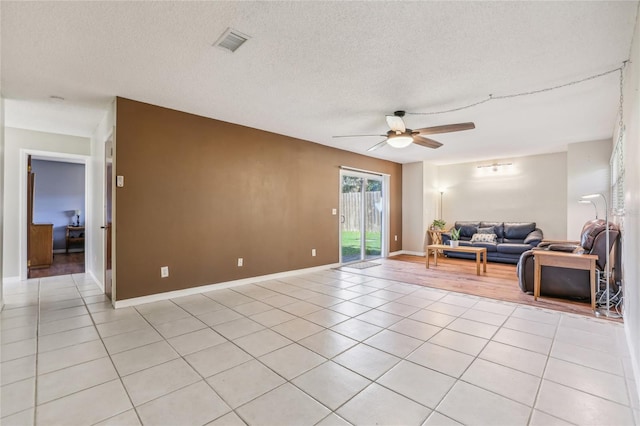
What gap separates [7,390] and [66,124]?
424 centimetres

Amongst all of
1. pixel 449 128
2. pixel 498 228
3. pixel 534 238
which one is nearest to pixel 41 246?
pixel 449 128

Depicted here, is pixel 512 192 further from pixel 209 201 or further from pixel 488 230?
pixel 209 201

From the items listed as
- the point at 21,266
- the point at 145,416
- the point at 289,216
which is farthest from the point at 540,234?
the point at 21,266

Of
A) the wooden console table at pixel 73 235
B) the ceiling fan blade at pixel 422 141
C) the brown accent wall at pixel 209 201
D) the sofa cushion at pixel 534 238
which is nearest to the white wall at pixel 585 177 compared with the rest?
the sofa cushion at pixel 534 238

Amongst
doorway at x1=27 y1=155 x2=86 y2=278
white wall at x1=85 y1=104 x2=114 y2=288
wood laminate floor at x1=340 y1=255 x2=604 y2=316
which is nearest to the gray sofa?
wood laminate floor at x1=340 y1=255 x2=604 y2=316

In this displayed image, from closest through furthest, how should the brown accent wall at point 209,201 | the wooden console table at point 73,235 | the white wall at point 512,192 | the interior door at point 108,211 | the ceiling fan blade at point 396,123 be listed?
the ceiling fan blade at point 396,123 → the brown accent wall at point 209,201 → the interior door at point 108,211 → the white wall at point 512,192 → the wooden console table at point 73,235

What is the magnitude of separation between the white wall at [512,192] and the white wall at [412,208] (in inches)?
34.9

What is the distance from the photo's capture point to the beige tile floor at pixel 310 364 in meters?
1.70

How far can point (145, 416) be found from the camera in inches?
65.0

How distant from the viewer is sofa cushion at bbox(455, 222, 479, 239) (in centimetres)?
759

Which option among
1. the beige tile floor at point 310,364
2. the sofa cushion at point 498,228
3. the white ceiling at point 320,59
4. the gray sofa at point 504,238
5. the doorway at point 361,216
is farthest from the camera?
the sofa cushion at point 498,228

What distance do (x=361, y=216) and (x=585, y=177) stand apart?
432cm

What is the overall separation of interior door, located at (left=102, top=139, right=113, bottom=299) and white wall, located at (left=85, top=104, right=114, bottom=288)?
0.24 metres

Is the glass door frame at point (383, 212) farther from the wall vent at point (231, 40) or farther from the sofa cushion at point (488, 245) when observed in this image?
the wall vent at point (231, 40)
